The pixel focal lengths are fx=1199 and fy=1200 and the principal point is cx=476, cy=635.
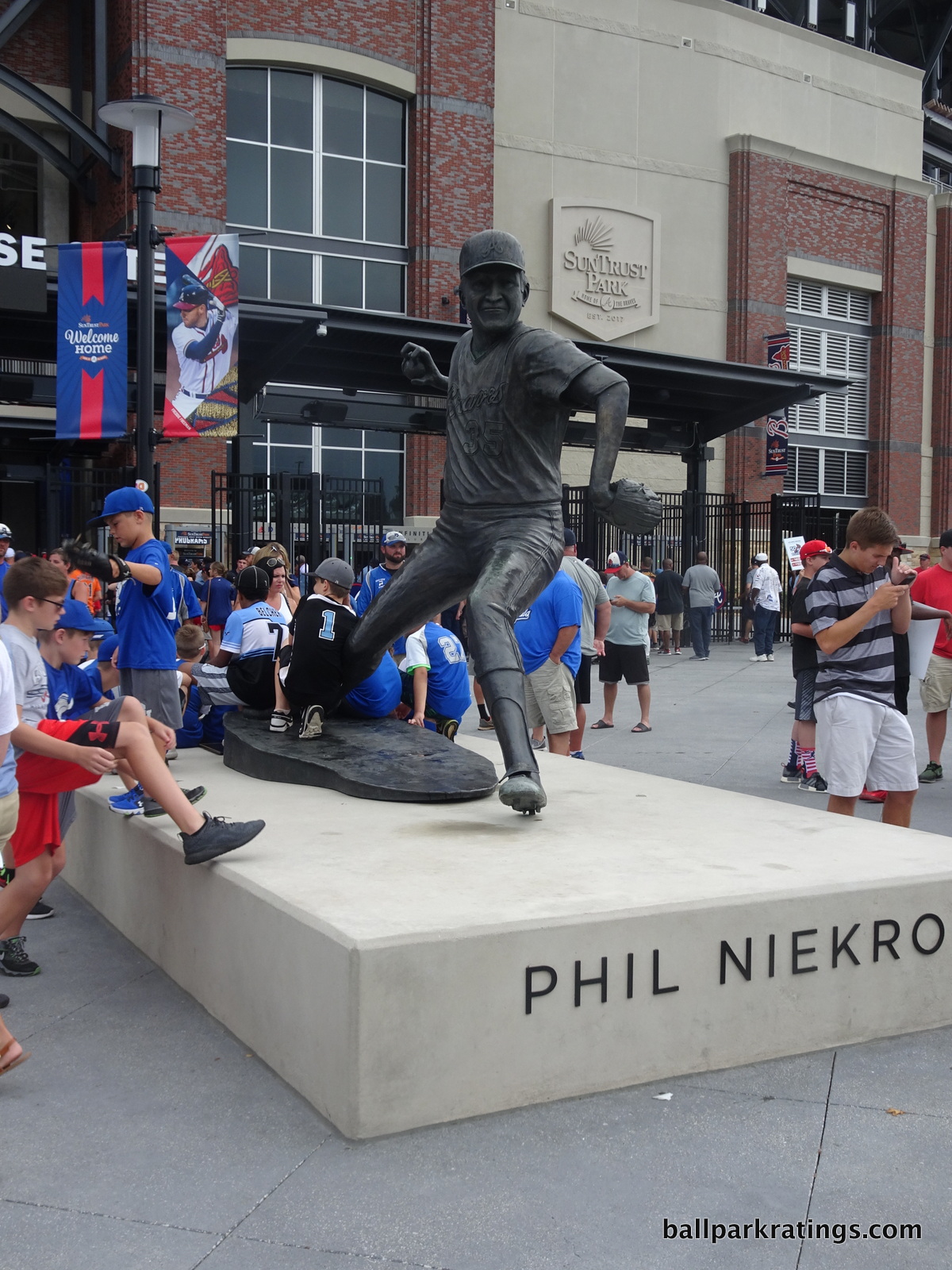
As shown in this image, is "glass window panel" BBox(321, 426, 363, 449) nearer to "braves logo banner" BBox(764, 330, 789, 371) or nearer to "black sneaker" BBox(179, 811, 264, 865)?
"braves logo banner" BBox(764, 330, 789, 371)

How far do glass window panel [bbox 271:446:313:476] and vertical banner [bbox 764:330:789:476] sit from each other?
12372 mm

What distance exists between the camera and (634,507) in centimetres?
500

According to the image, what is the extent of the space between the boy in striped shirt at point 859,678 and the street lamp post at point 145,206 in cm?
608

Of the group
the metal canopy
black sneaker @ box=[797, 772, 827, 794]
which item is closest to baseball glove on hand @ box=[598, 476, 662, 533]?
black sneaker @ box=[797, 772, 827, 794]

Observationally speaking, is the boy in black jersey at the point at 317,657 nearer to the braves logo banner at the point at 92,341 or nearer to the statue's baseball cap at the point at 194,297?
the braves logo banner at the point at 92,341

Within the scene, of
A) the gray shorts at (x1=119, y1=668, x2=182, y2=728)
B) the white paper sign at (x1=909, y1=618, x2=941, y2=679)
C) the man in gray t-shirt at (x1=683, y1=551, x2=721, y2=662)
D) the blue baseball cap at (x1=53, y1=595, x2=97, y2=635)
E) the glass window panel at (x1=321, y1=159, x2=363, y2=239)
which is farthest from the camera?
the glass window panel at (x1=321, y1=159, x2=363, y2=239)

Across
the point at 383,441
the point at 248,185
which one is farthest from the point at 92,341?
the point at 383,441

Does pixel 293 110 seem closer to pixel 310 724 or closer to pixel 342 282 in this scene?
pixel 342 282

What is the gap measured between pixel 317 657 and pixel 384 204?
22.0 m

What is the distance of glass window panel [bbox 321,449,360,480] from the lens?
25516 mm

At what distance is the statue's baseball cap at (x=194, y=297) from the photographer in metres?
13.0

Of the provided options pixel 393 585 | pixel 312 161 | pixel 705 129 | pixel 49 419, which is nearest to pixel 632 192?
pixel 705 129

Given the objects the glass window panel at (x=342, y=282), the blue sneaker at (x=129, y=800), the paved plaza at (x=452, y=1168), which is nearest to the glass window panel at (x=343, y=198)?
the glass window panel at (x=342, y=282)

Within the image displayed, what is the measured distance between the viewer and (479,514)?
18.1 ft
